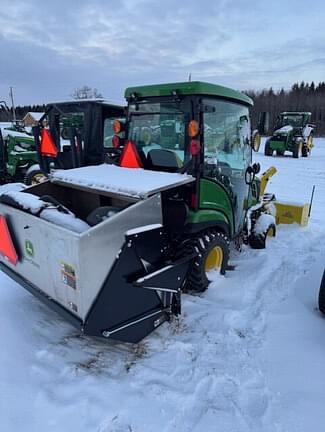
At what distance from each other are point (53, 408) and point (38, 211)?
140cm

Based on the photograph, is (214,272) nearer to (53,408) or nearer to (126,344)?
(126,344)

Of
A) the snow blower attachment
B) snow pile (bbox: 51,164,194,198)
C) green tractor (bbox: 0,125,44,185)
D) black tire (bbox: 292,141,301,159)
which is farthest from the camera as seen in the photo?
black tire (bbox: 292,141,301,159)

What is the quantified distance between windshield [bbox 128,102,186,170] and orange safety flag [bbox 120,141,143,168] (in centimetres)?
13

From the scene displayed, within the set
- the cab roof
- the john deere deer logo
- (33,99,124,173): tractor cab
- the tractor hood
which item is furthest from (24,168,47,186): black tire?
the tractor hood

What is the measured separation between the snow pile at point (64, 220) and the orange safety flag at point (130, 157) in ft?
3.73

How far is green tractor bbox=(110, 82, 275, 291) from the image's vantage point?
3141mm

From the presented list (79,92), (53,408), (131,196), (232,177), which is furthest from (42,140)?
(79,92)

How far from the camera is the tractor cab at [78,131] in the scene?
21.5 feet

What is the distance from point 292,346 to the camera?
271cm

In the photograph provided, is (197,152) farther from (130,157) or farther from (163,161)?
(130,157)

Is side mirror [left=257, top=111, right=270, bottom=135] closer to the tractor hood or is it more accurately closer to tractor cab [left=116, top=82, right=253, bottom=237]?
tractor cab [left=116, top=82, right=253, bottom=237]

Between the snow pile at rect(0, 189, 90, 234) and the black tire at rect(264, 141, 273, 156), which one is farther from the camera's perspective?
the black tire at rect(264, 141, 273, 156)

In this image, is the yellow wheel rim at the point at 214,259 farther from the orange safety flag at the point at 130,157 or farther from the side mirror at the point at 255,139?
the side mirror at the point at 255,139

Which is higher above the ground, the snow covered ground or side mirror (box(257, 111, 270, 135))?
side mirror (box(257, 111, 270, 135))
